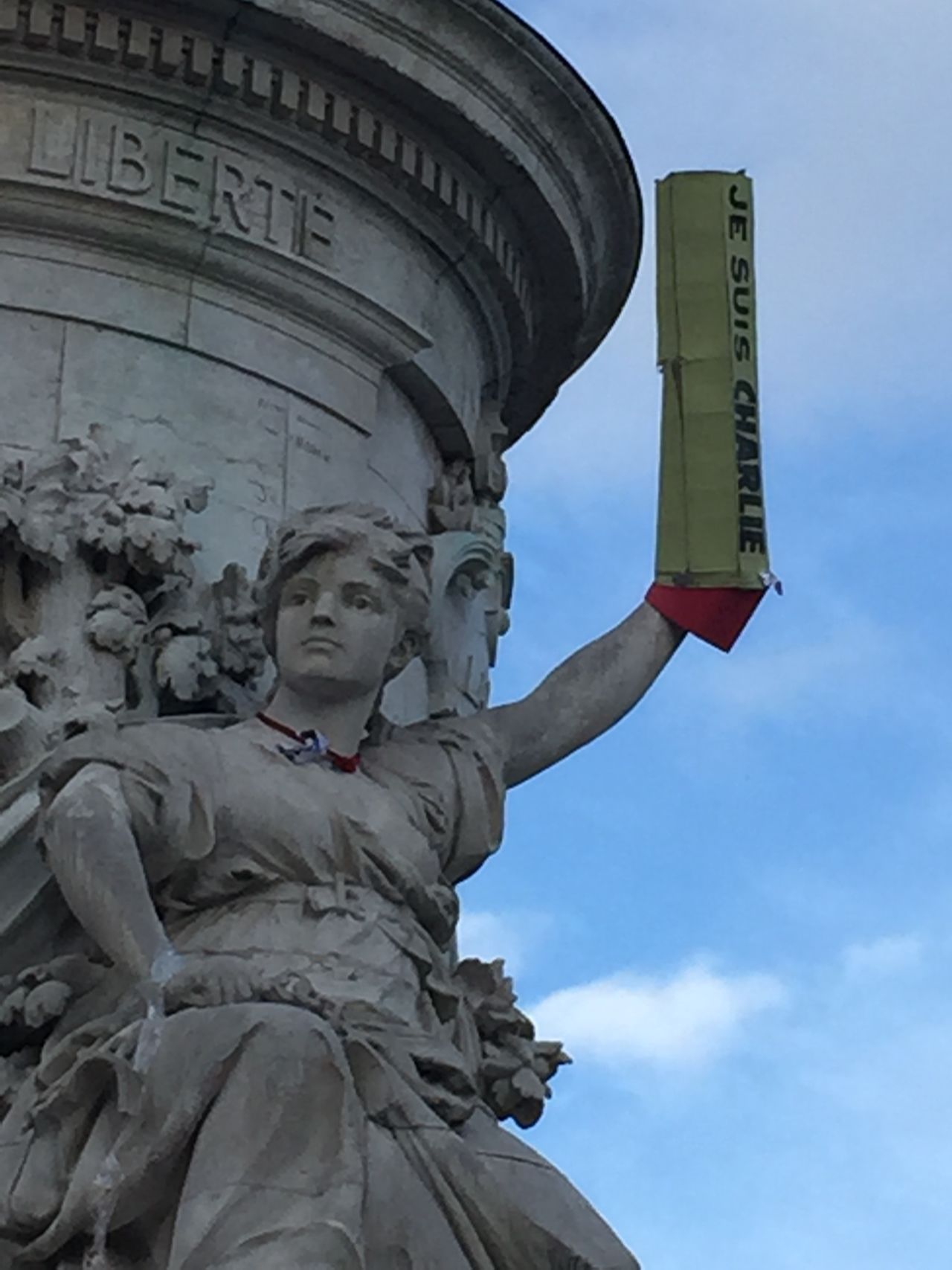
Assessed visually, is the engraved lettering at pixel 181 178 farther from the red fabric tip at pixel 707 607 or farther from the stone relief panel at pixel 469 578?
the red fabric tip at pixel 707 607

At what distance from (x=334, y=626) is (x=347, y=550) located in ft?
0.85

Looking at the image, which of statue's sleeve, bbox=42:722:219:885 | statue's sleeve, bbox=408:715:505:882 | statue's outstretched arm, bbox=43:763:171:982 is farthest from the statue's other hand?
statue's sleeve, bbox=408:715:505:882

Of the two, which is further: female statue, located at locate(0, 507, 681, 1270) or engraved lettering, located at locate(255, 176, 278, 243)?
engraved lettering, located at locate(255, 176, 278, 243)

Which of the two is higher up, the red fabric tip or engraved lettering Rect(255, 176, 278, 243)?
engraved lettering Rect(255, 176, 278, 243)

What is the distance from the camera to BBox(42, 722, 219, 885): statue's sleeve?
9.77 meters

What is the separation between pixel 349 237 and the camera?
12023mm

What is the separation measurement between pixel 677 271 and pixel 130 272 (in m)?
2.01

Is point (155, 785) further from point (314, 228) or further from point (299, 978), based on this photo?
point (314, 228)

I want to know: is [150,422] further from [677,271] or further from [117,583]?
[677,271]

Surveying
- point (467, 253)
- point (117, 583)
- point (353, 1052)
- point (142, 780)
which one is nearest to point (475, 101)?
point (467, 253)

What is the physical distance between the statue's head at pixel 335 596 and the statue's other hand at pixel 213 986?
1.34 m

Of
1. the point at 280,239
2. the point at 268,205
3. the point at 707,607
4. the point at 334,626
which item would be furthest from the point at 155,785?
the point at 268,205

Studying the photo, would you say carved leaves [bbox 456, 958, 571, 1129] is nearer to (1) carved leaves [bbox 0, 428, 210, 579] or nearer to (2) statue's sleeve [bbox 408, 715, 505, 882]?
(2) statue's sleeve [bbox 408, 715, 505, 882]

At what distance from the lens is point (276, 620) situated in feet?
34.2
